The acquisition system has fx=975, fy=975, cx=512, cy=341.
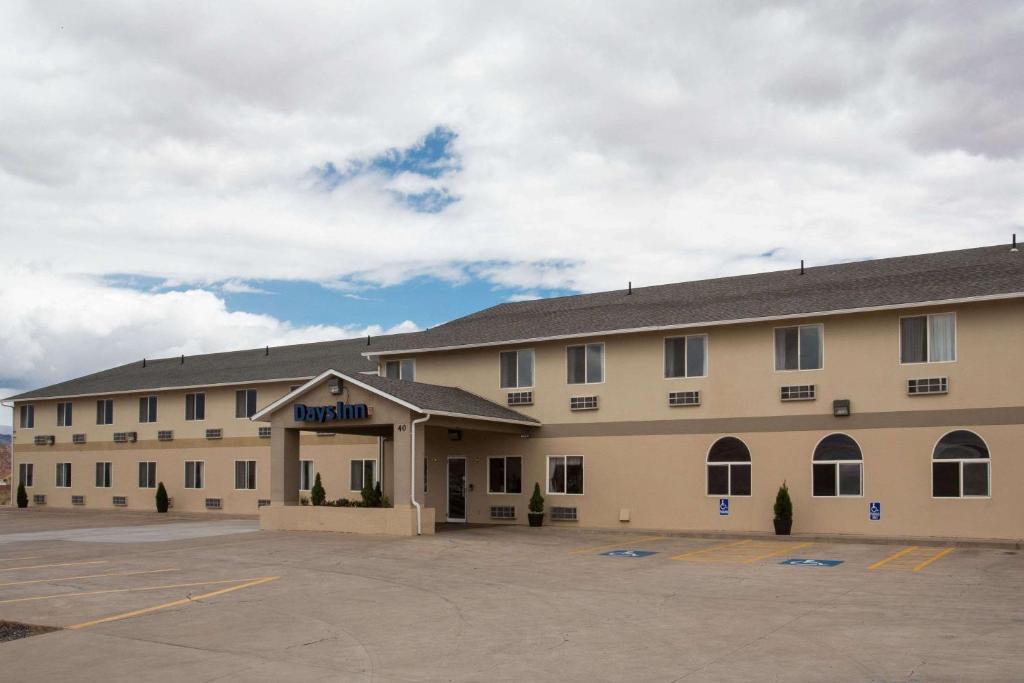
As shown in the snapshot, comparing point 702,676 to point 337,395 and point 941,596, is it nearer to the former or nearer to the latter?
point 941,596

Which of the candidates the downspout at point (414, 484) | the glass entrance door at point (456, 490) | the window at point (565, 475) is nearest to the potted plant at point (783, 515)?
the window at point (565, 475)

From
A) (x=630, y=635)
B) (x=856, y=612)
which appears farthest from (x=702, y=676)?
(x=856, y=612)

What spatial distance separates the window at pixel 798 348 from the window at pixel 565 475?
→ 673 centimetres

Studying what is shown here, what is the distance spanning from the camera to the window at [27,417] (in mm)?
46594

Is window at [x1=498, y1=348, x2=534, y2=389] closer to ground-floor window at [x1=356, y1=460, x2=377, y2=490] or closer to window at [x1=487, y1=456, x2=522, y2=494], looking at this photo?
window at [x1=487, y1=456, x2=522, y2=494]

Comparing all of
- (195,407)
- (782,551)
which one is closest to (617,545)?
(782,551)

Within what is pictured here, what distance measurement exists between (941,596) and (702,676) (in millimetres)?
6817

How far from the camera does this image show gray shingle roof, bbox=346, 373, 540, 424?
26578 millimetres

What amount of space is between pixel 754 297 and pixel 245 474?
21.3 meters

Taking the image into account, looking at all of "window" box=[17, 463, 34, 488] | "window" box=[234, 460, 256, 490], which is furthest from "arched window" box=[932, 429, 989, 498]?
"window" box=[17, 463, 34, 488]

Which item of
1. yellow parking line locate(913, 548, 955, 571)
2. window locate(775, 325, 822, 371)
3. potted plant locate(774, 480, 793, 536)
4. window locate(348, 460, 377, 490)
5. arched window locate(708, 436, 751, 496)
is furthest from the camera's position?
window locate(348, 460, 377, 490)

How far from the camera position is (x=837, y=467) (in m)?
25.1

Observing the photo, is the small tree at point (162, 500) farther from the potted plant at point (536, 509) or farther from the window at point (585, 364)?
the window at point (585, 364)

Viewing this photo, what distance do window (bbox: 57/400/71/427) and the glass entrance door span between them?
22.6 metres
